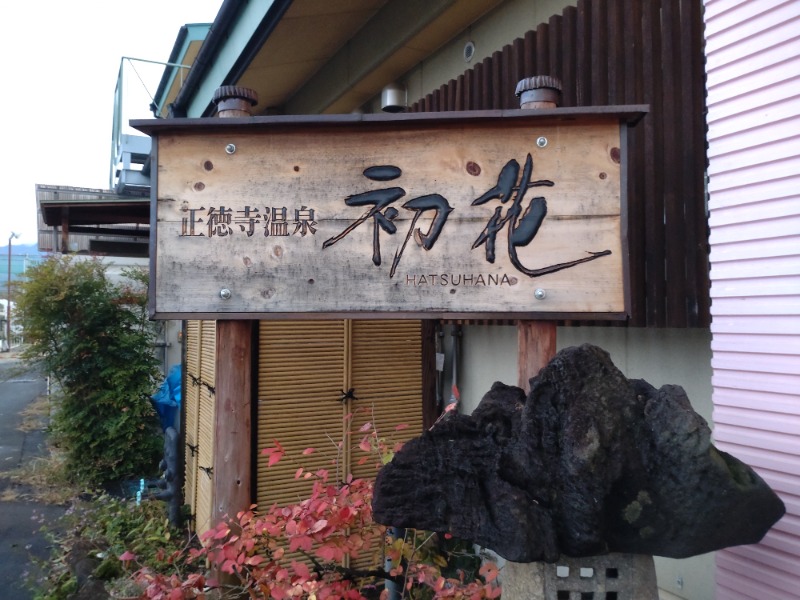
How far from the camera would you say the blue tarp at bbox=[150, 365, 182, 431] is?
9.95 metres

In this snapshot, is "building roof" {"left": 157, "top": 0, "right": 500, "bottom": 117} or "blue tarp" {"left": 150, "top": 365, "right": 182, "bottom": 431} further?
"blue tarp" {"left": 150, "top": 365, "right": 182, "bottom": 431}

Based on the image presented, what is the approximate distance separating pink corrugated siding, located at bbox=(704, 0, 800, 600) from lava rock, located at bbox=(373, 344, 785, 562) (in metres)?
0.38

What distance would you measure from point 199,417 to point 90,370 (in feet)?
14.4

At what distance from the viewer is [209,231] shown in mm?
3137

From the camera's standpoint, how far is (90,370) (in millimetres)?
10078

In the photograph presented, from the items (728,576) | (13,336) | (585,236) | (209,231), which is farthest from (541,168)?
(13,336)

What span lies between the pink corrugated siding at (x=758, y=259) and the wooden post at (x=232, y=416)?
2305 millimetres

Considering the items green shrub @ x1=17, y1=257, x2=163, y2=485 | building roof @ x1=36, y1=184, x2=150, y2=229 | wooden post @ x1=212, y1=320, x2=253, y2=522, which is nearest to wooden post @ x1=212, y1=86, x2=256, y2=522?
wooden post @ x1=212, y1=320, x2=253, y2=522

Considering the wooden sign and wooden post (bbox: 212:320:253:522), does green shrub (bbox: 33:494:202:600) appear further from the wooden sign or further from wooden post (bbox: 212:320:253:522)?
the wooden sign

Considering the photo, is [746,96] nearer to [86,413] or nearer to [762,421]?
[762,421]

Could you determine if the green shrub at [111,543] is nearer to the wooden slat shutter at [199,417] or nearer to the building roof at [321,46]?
the wooden slat shutter at [199,417]

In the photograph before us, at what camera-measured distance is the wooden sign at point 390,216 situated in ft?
9.94

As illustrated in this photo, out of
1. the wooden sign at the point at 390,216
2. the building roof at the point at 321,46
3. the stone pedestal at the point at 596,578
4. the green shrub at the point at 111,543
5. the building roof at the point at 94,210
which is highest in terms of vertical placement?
the building roof at the point at 321,46

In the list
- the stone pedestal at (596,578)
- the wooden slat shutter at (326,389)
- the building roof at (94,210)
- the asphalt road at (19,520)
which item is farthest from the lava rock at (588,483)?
the building roof at (94,210)
